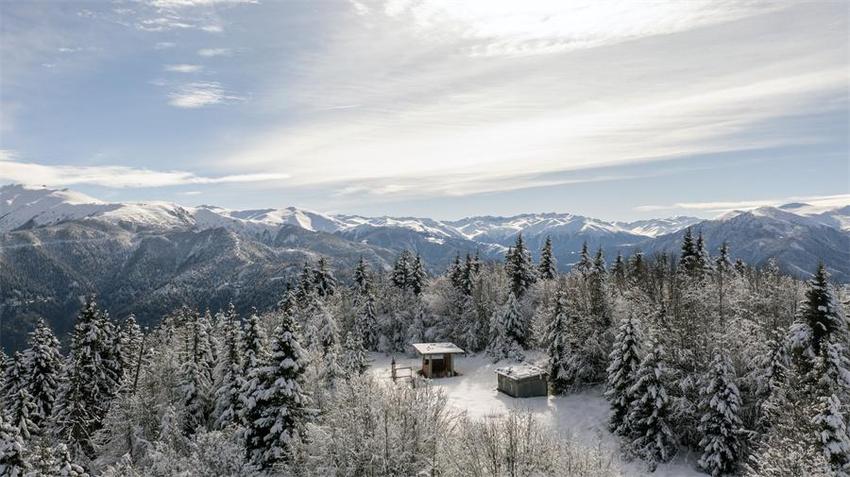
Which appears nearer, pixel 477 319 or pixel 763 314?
pixel 763 314

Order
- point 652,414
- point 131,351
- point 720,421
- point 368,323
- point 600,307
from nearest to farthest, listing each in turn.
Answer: point 720,421 → point 652,414 → point 600,307 → point 131,351 → point 368,323

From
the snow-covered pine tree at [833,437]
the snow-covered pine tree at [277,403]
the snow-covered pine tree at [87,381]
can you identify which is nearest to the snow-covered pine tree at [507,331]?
the snow-covered pine tree at [277,403]

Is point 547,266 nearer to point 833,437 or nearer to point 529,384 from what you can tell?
point 529,384

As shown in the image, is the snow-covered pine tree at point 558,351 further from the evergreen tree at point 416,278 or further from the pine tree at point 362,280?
the pine tree at point 362,280

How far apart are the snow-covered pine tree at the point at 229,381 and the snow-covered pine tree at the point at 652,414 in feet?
93.2

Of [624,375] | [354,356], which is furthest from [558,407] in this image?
[354,356]

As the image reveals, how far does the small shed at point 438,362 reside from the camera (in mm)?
57781

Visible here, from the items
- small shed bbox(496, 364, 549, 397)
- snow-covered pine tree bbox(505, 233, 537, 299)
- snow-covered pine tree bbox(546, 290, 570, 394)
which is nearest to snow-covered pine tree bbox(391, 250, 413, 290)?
snow-covered pine tree bbox(505, 233, 537, 299)

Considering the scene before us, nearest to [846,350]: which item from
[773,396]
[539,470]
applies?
[773,396]

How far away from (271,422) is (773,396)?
31555 millimetres

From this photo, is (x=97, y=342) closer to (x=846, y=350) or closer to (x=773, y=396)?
(x=773, y=396)

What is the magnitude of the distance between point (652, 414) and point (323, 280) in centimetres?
5568

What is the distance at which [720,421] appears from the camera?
3334 centimetres

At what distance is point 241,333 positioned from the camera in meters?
43.0
